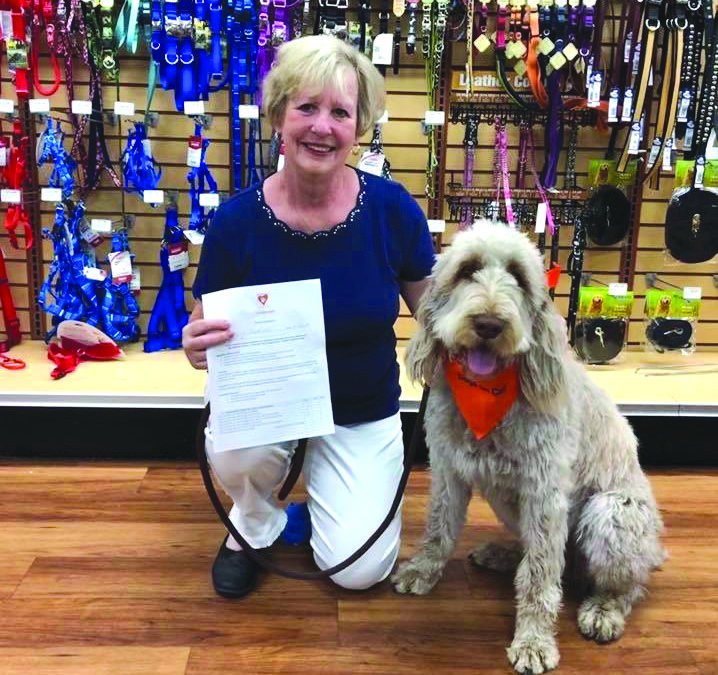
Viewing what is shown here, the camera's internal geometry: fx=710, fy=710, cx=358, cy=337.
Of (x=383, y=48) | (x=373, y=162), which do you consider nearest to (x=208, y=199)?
(x=373, y=162)

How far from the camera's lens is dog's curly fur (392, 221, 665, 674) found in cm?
165

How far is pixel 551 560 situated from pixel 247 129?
8.48ft

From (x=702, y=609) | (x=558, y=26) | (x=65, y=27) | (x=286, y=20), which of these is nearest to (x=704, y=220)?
(x=558, y=26)

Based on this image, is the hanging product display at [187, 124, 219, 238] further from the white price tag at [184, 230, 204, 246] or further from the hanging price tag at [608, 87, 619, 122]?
the hanging price tag at [608, 87, 619, 122]

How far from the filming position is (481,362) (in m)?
1.68

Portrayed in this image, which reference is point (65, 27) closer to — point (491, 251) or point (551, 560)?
point (491, 251)

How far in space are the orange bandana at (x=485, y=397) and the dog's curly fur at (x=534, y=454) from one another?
0.03m

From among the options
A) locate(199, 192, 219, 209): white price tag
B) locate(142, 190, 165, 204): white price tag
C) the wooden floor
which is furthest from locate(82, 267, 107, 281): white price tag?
the wooden floor

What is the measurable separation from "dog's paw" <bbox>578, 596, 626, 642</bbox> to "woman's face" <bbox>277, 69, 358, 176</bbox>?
144 centimetres

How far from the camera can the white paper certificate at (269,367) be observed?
1893mm

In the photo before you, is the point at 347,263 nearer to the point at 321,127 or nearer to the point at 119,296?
the point at 321,127

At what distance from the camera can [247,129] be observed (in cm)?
356

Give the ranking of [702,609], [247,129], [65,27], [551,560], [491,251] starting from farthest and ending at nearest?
1. [247,129]
2. [65,27]
3. [702,609]
4. [551,560]
5. [491,251]

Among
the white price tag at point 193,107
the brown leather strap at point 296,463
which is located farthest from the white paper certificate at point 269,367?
the white price tag at point 193,107
